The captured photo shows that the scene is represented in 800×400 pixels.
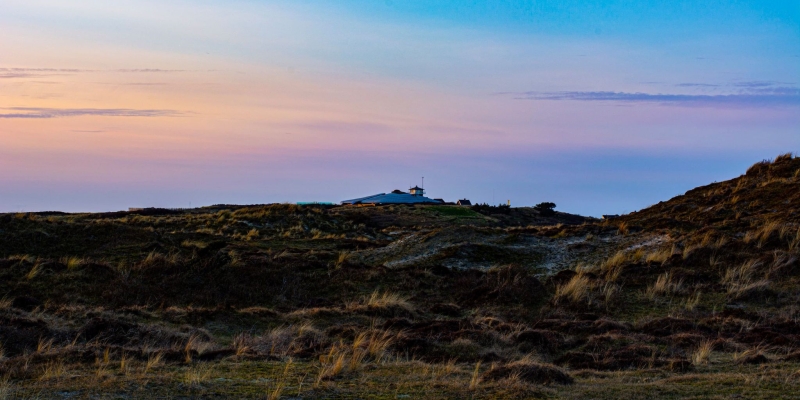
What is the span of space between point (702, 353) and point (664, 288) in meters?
6.97

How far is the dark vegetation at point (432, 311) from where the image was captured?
325 inches

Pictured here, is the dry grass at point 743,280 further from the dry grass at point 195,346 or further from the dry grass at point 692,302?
the dry grass at point 195,346

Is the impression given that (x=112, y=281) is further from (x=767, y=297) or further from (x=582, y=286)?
(x=767, y=297)

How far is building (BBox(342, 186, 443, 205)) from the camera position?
7794 centimetres

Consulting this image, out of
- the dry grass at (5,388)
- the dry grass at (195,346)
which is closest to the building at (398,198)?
the dry grass at (195,346)

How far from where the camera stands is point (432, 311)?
15633 millimetres

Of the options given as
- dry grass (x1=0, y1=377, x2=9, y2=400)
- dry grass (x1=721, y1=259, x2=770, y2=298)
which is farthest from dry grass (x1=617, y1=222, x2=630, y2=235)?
dry grass (x1=0, y1=377, x2=9, y2=400)

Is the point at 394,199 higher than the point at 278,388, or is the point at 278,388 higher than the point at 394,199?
the point at 394,199

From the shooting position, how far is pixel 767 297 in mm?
15555

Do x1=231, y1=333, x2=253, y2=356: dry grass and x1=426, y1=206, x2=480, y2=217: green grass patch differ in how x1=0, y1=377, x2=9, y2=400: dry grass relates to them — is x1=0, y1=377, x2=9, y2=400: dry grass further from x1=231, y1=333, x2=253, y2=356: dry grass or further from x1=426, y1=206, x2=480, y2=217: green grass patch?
x1=426, y1=206, x2=480, y2=217: green grass patch

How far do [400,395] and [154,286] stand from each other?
11.8m

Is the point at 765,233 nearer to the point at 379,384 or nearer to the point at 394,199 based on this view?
the point at 379,384

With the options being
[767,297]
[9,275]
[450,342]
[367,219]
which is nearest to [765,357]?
[450,342]

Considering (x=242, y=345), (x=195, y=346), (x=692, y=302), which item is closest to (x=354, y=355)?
(x=242, y=345)
